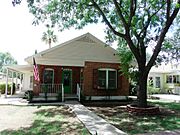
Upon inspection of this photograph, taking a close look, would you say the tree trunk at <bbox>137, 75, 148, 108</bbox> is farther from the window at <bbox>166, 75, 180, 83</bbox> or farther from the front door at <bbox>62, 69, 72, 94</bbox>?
the window at <bbox>166, 75, 180, 83</bbox>

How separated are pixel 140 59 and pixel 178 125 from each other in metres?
5.34

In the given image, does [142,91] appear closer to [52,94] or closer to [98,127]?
[98,127]

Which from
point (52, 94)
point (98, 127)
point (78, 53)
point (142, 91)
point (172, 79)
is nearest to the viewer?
point (98, 127)

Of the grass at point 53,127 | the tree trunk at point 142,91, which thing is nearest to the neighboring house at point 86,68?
the tree trunk at point 142,91

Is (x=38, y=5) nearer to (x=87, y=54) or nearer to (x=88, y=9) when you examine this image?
(x=88, y=9)

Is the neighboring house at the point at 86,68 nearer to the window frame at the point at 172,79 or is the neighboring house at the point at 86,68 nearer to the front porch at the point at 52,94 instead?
the front porch at the point at 52,94

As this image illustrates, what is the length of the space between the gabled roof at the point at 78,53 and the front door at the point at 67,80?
2.50 meters

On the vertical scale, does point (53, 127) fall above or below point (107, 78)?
below

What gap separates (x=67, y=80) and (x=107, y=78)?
13.7ft

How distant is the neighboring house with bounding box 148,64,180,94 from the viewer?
30.5 metres

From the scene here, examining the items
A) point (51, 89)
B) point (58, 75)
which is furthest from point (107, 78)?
point (51, 89)

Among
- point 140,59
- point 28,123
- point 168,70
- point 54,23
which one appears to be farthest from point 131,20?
point 168,70

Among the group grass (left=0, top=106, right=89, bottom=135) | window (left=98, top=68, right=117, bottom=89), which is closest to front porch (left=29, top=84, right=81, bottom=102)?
window (left=98, top=68, right=117, bottom=89)

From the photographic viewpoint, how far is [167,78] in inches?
1288
